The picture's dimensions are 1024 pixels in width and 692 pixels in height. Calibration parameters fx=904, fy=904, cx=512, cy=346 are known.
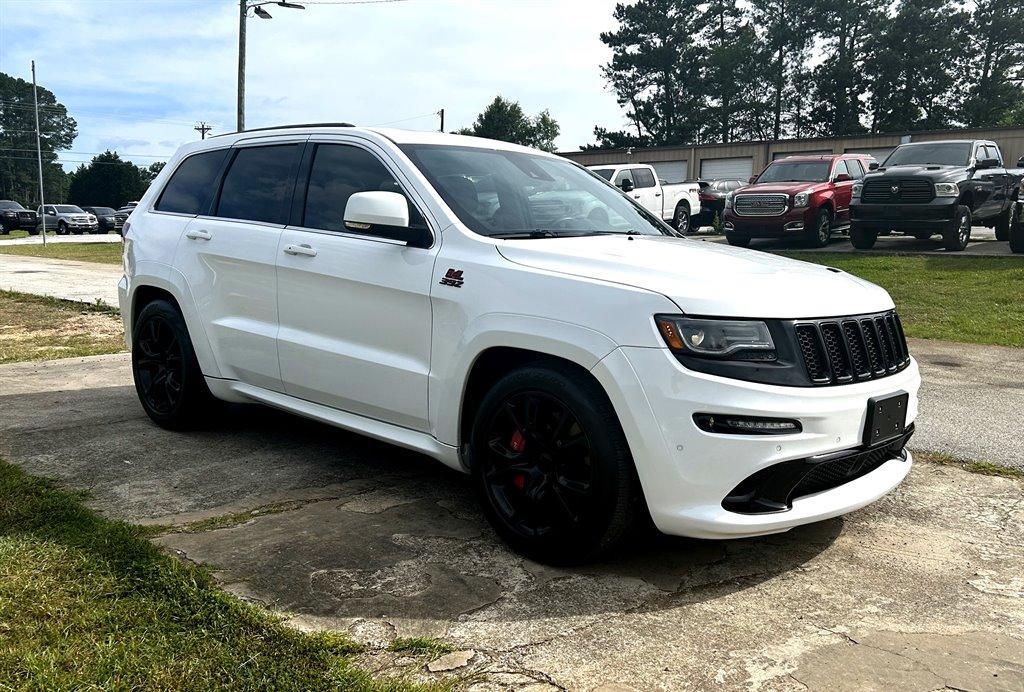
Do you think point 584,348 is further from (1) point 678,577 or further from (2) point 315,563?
(2) point 315,563

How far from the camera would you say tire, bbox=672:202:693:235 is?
24064 millimetres

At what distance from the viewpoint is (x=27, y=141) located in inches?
4151

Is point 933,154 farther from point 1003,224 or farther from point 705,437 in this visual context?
point 705,437

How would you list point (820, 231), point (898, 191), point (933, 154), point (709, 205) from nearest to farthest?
point (898, 191), point (933, 154), point (820, 231), point (709, 205)

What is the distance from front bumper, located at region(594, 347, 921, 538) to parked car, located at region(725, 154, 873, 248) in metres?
15.4

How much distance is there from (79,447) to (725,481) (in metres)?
3.79

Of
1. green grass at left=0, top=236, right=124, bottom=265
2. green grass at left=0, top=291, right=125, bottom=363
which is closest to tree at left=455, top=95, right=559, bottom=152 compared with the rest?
green grass at left=0, top=236, right=124, bottom=265

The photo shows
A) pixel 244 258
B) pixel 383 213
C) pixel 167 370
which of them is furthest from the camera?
pixel 167 370

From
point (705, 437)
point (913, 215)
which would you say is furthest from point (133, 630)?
point (913, 215)

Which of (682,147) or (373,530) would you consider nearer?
(373,530)

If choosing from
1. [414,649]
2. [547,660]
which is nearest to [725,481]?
[547,660]

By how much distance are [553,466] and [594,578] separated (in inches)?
17.9

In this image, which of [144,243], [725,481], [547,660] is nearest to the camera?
[547,660]

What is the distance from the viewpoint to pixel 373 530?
393 centimetres
